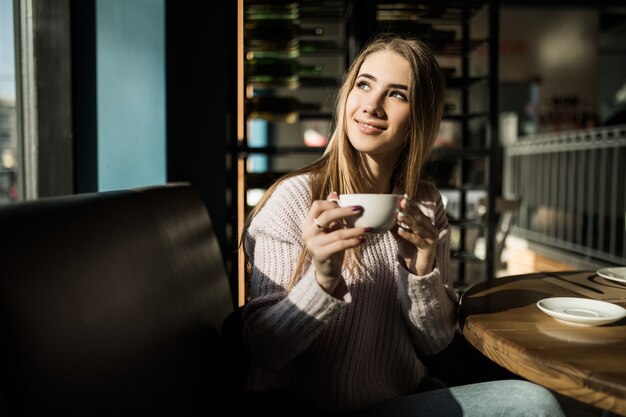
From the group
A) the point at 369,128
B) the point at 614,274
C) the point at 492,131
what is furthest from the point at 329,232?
the point at 492,131

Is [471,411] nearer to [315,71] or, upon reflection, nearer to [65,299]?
[65,299]

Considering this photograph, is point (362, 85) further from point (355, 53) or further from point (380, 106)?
point (355, 53)

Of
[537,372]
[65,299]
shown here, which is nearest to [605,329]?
[537,372]

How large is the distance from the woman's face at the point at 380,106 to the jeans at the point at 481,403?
564 millimetres

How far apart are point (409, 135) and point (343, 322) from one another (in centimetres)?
50

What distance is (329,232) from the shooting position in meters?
0.98

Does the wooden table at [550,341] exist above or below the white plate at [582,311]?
below

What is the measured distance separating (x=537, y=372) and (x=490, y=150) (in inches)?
78.4

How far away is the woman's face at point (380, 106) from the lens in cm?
128

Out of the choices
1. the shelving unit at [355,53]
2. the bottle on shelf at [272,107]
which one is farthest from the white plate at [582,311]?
the bottle on shelf at [272,107]

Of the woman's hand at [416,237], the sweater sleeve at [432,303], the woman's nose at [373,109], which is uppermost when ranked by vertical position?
the woman's nose at [373,109]

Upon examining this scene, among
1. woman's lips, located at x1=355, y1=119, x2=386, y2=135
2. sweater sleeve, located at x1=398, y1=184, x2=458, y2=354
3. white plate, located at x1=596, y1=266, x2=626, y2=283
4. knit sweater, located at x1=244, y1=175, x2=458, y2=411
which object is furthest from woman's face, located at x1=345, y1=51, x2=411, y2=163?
white plate, located at x1=596, y1=266, x2=626, y2=283

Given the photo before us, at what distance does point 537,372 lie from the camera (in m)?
0.86

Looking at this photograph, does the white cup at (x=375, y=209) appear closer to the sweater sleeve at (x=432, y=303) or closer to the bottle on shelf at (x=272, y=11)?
the sweater sleeve at (x=432, y=303)
